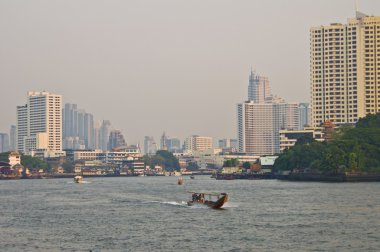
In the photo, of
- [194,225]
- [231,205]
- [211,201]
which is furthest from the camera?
[231,205]

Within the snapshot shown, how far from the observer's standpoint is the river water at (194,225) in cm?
6619

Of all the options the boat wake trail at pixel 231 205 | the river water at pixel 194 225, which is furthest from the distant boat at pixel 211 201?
the boat wake trail at pixel 231 205

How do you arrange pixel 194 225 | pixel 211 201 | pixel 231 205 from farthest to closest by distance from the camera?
pixel 231 205 < pixel 211 201 < pixel 194 225

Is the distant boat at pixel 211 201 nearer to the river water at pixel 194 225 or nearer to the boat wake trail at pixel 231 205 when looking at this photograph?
the river water at pixel 194 225

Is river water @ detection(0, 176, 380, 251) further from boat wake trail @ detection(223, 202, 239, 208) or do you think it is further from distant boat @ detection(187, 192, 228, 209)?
distant boat @ detection(187, 192, 228, 209)

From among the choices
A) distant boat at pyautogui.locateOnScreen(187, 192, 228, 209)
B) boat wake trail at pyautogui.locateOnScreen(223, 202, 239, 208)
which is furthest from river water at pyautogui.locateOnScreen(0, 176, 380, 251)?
distant boat at pyautogui.locateOnScreen(187, 192, 228, 209)

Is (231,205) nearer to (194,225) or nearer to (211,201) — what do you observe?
(211,201)

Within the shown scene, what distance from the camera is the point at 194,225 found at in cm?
8081

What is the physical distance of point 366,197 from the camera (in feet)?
372

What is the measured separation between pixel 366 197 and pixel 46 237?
172ft

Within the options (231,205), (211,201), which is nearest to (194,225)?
(211,201)

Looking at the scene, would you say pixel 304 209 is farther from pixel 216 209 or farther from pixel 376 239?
pixel 376 239

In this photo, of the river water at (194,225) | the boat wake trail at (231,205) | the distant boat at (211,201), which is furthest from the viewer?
the boat wake trail at (231,205)

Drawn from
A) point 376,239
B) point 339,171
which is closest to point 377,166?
point 339,171
